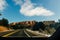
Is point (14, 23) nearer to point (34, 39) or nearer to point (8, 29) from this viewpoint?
point (8, 29)

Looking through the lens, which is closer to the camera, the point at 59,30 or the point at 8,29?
the point at 59,30

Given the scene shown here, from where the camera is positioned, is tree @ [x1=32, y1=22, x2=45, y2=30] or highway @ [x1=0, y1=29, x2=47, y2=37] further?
tree @ [x1=32, y1=22, x2=45, y2=30]

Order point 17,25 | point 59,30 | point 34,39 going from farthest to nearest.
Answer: point 17,25 < point 34,39 < point 59,30

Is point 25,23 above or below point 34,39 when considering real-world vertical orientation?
above

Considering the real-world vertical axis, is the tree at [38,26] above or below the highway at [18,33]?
above

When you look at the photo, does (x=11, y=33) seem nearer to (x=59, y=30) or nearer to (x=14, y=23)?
(x=14, y=23)

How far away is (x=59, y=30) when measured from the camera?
8859 millimetres

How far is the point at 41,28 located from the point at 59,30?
19.4 m

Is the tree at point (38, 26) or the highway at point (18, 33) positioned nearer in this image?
the highway at point (18, 33)

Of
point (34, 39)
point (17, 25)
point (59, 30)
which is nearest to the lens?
point (59, 30)

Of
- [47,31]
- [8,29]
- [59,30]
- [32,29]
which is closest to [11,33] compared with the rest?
[8,29]

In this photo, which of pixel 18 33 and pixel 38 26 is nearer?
pixel 18 33

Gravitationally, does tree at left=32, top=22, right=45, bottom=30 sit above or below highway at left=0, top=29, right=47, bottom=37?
above

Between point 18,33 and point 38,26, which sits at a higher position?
point 38,26
